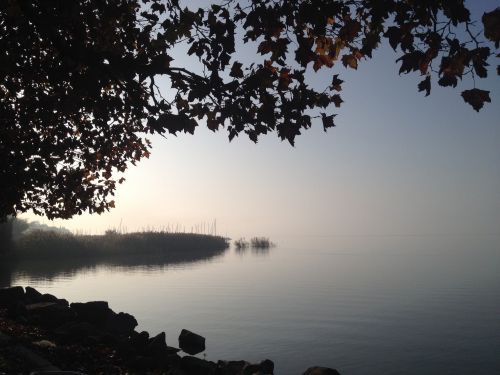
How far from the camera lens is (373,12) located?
561 centimetres

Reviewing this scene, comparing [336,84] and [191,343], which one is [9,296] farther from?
[336,84]

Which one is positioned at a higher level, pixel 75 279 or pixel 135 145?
pixel 135 145

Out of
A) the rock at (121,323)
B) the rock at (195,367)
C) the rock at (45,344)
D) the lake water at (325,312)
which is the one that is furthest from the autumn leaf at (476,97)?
the rock at (121,323)

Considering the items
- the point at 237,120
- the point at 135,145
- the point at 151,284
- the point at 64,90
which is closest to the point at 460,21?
the point at 237,120

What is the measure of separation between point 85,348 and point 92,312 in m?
6.16

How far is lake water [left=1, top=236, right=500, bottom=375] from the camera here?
53.5ft

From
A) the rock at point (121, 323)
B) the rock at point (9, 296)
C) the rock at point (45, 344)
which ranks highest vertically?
the rock at point (45, 344)

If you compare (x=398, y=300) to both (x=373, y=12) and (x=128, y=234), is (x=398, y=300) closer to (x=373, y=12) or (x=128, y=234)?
(x=373, y=12)

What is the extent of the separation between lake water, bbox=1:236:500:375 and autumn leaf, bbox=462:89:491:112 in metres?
12.3

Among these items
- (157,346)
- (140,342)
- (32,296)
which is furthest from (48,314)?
(32,296)

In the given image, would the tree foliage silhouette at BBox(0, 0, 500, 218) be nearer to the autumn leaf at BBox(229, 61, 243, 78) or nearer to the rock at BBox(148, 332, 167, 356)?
the autumn leaf at BBox(229, 61, 243, 78)

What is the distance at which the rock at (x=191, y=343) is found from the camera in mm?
17038

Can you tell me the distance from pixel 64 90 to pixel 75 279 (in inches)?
1289

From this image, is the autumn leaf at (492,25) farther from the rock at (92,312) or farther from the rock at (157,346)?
the rock at (92,312)
